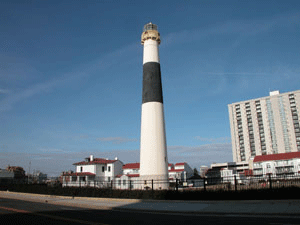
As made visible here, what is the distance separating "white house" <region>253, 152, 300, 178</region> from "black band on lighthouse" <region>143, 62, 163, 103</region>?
150 feet

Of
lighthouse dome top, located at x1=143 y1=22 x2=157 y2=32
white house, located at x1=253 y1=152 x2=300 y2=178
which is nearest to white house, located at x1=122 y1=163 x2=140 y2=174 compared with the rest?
white house, located at x1=253 y1=152 x2=300 y2=178

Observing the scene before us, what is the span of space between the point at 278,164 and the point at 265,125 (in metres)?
55.9

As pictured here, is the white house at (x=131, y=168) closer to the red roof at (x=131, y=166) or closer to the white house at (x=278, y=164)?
the red roof at (x=131, y=166)

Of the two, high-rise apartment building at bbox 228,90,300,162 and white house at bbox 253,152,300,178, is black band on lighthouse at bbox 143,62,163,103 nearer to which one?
white house at bbox 253,152,300,178

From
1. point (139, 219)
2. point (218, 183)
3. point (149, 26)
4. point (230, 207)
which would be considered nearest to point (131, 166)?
point (218, 183)

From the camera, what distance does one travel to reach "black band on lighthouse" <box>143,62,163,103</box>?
28.7 metres

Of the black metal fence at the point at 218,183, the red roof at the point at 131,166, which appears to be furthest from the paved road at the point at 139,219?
the red roof at the point at 131,166

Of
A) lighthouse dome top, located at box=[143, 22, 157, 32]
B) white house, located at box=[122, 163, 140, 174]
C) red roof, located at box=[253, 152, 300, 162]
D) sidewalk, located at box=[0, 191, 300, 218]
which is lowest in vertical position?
sidewalk, located at box=[0, 191, 300, 218]

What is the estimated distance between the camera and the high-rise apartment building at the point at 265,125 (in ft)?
362

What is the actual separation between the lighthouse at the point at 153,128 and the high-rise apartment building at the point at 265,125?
94939 millimetres

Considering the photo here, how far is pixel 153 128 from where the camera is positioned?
27703mm

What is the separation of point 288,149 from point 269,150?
7.47 m

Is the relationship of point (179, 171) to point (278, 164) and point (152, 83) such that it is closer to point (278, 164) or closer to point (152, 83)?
point (278, 164)

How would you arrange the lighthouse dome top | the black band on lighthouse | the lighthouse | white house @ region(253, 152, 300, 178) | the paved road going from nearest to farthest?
1. the paved road
2. the lighthouse
3. the black band on lighthouse
4. the lighthouse dome top
5. white house @ region(253, 152, 300, 178)
